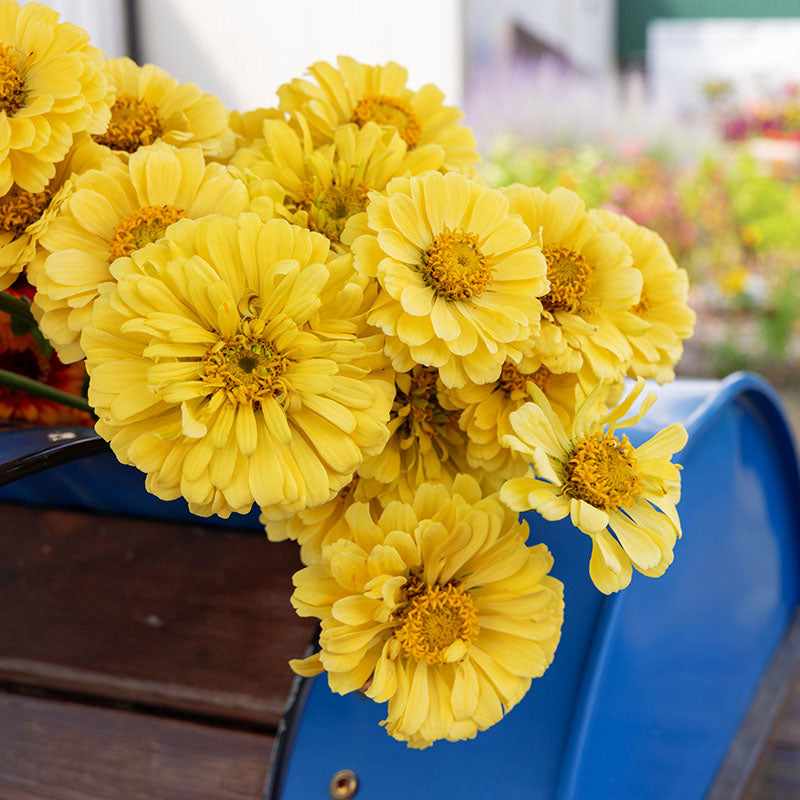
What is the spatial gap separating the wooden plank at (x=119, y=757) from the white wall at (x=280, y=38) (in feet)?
12.1

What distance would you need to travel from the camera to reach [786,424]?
0.89m

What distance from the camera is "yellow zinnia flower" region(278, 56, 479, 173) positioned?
53 centimetres

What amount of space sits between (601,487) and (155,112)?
1.16ft

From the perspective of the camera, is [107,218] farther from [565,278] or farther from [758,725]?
[758,725]

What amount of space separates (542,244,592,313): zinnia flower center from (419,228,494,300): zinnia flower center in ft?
0.13

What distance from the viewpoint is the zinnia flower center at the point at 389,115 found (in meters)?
0.54

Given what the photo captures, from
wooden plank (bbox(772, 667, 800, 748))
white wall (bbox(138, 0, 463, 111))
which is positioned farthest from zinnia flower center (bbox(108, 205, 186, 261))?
white wall (bbox(138, 0, 463, 111))

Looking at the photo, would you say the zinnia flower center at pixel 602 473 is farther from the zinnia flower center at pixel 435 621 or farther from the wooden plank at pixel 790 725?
the wooden plank at pixel 790 725

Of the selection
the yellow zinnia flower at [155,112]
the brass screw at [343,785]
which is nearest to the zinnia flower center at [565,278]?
the yellow zinnia flower at [155,112]

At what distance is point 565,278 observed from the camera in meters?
0.44

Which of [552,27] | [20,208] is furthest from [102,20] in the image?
[552,27]

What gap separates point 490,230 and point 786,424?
603mm

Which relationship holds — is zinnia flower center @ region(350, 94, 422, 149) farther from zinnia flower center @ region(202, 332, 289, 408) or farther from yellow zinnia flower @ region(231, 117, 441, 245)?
zinnia flower center @ region(202, 332, 289, 408)

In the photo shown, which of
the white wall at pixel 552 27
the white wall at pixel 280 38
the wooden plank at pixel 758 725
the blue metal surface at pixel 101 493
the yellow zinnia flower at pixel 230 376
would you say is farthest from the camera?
the white wall at pixel 552 27
